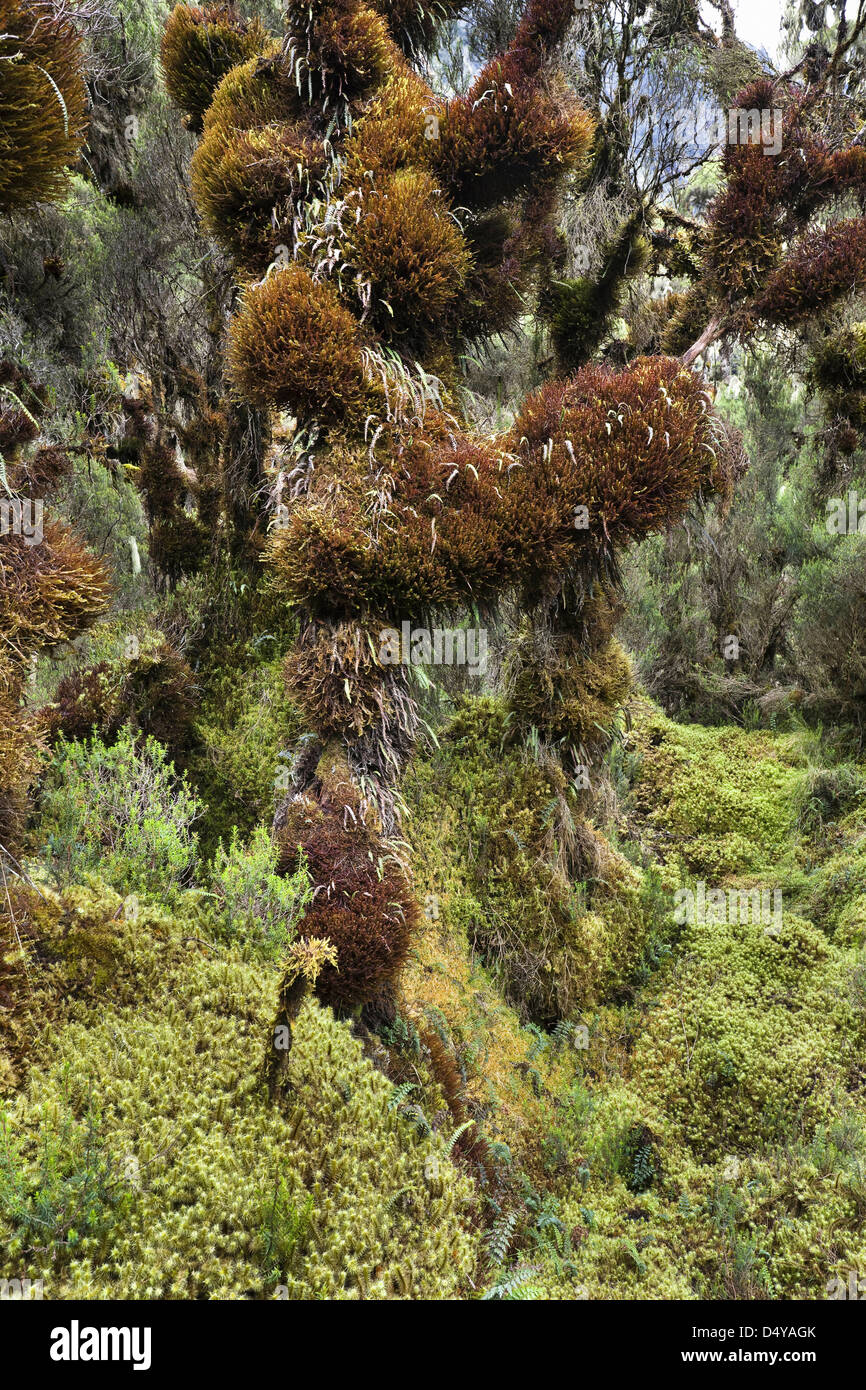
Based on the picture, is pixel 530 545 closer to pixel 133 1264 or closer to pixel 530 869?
pixel 530 869

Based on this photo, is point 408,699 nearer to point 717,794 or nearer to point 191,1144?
point 191,1144

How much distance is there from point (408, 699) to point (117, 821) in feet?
6.57

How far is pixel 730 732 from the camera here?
9.07m

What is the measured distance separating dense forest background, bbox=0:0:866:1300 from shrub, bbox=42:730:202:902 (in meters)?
0.04

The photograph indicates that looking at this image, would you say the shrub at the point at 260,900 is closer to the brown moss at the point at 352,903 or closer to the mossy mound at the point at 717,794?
the brown moss at the point at 352,903

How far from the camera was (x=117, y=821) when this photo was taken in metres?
4.86

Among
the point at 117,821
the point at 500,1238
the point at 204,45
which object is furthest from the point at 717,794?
the point at 204,45

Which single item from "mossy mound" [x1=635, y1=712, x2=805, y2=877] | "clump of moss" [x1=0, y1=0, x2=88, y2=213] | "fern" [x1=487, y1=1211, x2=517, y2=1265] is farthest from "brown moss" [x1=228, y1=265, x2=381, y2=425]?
"mossy mound" [x1=635, y1=712, x2=805, y2=877]

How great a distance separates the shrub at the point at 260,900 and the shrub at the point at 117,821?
36 centimetres

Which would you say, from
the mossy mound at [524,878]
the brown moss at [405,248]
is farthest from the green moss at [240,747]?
the brown moss at [405,248]

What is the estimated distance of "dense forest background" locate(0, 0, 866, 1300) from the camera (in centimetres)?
325

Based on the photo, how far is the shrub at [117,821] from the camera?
4.41 metres

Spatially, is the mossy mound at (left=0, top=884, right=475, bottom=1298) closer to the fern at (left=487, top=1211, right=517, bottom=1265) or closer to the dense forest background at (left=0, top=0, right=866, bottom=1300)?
the dense forest background at (left=0, top=0, right=866, bottom=1300)

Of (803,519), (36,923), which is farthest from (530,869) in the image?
(803,519)
